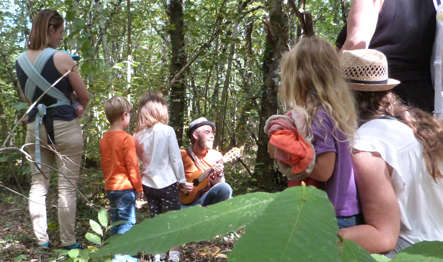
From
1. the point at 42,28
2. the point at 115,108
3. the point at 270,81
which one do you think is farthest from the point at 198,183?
the point at 270,81

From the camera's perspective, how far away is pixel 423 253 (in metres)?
0.43

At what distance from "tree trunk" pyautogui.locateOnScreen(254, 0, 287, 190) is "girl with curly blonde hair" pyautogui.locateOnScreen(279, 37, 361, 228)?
3.36m

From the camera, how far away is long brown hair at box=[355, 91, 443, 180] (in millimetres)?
1296

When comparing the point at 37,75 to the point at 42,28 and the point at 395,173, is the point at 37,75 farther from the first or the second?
the point at 395,173

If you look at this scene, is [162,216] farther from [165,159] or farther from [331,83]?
[165,159]

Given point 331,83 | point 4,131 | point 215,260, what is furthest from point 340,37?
point 4,131

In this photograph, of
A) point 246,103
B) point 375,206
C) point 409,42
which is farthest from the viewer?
point 246,103

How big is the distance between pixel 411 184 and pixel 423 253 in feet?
3.38

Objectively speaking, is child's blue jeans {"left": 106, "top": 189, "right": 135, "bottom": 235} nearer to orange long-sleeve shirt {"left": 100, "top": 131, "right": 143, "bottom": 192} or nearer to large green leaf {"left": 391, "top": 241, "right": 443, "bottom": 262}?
orange long-sleeve shirt {"left": 100, "top": 131, "right": 143, "bottom": 192}

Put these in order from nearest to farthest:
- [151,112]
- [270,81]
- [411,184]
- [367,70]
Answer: [411,184], [367,70], [151,112], [270,81]

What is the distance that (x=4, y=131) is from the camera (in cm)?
588

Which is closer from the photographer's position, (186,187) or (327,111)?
(327,111)

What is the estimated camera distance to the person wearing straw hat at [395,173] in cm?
119

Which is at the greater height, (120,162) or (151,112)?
(151,112)
